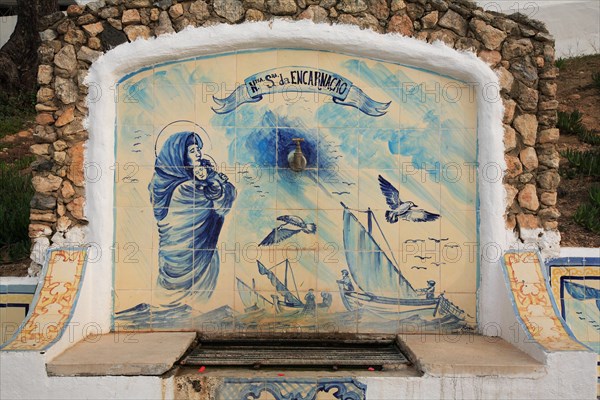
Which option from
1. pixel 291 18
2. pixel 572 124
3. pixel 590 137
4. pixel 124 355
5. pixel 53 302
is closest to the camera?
pixel 124 355

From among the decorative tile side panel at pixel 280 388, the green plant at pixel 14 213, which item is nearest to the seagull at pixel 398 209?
the decorative tile side panel at pixel 280 388

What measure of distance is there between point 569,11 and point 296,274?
9.82 metres

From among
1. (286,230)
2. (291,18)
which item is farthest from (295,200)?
(291,18)

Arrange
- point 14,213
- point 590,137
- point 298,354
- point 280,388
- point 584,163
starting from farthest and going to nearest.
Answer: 1. point 590,137
2. point 584,163
3. point 14,213
4. point 298,354
5. point 280,388

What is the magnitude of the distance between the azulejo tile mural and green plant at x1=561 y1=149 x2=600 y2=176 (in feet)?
11.3

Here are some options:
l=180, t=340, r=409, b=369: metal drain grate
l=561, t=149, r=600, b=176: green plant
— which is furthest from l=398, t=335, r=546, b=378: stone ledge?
l=561, t=149, r=600, b=176: green plant

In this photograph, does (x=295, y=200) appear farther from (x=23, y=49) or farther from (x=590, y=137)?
(x=23, y=49)

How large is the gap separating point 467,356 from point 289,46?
10.6 feet

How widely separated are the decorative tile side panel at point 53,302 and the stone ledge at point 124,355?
0.23m

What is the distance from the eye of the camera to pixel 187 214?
661 centimetres

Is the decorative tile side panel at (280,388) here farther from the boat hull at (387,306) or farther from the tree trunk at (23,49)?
the tree trunk at (23,49)

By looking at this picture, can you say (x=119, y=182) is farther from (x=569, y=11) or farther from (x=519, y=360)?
(x=569, y=11)

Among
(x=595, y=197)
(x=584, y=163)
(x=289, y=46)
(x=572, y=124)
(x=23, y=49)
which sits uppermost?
(x=23, y=49)

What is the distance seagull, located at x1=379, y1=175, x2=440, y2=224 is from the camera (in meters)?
6.60
